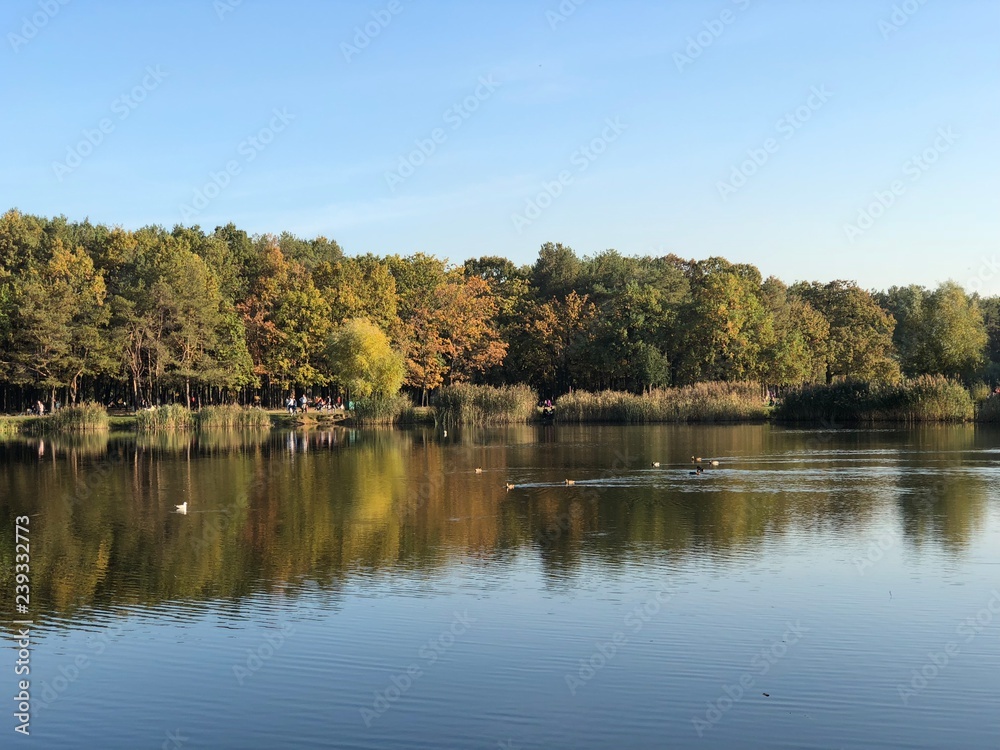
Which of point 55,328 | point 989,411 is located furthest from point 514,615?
point 55,328

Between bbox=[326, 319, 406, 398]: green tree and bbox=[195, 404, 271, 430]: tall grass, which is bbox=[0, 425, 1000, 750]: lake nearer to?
bbox=[195, 404, 271, 430]: tall grass

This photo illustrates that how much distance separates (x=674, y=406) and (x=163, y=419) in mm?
30733

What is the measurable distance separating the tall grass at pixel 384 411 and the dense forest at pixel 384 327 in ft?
7.15

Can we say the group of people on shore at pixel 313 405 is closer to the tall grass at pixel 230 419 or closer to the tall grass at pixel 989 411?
the tall grass at pixel 230 419

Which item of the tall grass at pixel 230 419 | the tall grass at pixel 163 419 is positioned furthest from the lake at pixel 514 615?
the tall grass at pixel 230 419

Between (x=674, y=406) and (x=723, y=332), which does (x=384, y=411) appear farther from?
(x=723, y=332)

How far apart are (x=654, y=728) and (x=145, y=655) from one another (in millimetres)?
6166

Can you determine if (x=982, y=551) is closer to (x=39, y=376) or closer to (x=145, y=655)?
(x=145, y=655)

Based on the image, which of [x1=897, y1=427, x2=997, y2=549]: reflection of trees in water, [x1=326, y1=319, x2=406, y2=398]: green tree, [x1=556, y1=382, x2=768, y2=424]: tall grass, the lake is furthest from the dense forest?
the lake

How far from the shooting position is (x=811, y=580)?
15578mm

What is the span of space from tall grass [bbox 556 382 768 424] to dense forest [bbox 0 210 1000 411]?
11.8 meters

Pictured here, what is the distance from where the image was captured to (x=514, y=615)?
540 inches

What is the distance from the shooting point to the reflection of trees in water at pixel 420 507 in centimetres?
1738

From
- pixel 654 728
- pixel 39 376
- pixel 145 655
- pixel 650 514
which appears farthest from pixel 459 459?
pixel 39 376
